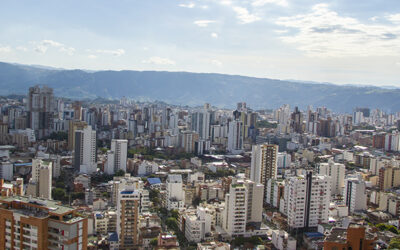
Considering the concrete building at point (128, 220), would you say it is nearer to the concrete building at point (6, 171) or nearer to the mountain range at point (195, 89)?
the concrete building at point (6, 171)

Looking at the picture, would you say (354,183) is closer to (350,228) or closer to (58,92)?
(350,228)

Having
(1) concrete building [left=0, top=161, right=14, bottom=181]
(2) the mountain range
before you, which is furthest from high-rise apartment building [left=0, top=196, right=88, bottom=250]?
(2) the mountain range

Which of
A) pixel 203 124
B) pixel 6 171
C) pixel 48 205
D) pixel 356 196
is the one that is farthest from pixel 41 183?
pixel 203 124

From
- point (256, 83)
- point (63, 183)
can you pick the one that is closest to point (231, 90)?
point (256, 83)

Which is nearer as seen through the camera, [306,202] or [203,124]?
[306,202]

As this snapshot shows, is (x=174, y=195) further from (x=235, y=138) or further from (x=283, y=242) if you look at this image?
(x=235, y=138)

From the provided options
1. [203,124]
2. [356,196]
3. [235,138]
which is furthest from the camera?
[203,124]
